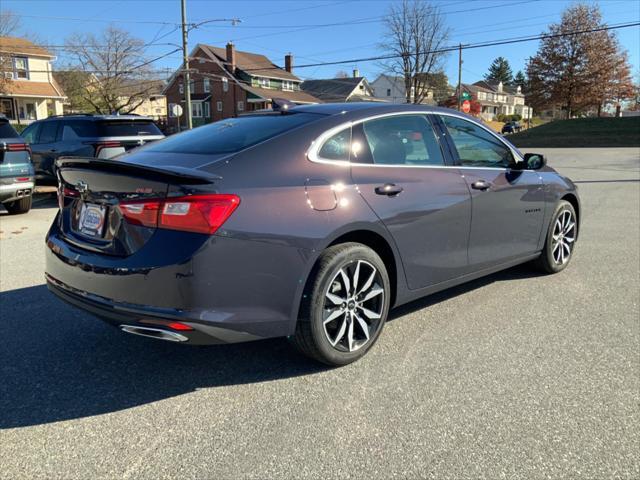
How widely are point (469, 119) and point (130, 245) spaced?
118 inches

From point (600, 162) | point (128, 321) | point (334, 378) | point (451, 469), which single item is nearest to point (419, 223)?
point (334, 378)

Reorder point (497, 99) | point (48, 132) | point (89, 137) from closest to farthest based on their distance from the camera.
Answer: point (89, 137) → point (48, 132) → point (497, 99)

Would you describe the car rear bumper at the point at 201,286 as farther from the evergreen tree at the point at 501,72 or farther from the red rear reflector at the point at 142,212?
the evergreen tree at the point at 501,72

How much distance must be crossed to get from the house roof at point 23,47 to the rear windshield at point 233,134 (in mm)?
43231

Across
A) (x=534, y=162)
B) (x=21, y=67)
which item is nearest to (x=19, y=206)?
(x=534, y=162)

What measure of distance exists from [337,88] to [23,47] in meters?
39.0

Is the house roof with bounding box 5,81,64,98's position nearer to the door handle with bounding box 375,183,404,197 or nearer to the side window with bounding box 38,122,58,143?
the side window with bounding box 38,122,58,143

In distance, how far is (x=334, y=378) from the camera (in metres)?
3.22

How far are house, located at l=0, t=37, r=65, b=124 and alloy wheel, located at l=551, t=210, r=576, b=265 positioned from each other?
42930mm

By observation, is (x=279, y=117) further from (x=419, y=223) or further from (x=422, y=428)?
(x=422, y=428)

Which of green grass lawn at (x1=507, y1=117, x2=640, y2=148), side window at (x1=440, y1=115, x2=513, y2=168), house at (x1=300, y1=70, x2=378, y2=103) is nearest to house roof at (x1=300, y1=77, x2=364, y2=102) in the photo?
house at (x1=300, y1=70, x2=378, y2=103)

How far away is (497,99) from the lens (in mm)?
110375

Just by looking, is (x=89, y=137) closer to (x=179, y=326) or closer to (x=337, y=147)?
(x=337, y=147)

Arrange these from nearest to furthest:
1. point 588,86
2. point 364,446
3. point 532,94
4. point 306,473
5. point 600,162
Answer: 1. point 306,473
2. point 364,446
3. point 600,162
4. point 588,86
5. point 532,94
